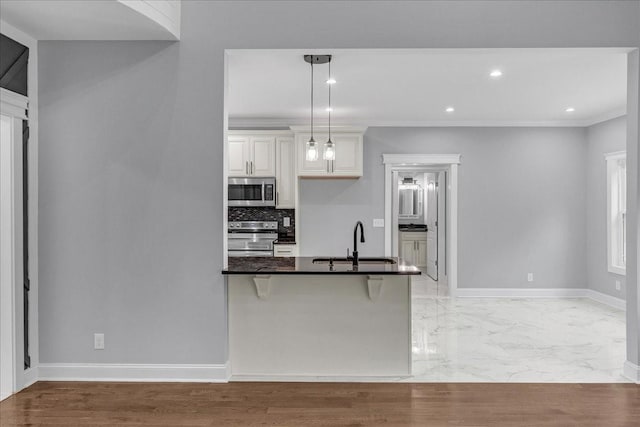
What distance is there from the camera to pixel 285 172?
643cm

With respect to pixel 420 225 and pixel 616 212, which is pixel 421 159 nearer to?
pixel 616 212

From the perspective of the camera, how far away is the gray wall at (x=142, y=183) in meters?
3.38

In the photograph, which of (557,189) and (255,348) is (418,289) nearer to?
(557,189)

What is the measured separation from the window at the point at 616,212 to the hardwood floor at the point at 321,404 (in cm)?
345

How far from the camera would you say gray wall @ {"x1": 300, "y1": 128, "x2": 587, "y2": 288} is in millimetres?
6719

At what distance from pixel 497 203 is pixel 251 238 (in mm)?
3686

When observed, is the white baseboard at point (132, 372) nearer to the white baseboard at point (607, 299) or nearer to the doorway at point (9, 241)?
the doorway at point (9, 241)

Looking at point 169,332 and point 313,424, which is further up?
point 169,332

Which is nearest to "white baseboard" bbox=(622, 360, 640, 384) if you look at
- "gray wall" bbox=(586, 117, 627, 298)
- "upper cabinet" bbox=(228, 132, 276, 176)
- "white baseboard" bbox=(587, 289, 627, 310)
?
"white baseboard" bbox=(587, 289, 627, 310)

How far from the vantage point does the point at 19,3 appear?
278 cm

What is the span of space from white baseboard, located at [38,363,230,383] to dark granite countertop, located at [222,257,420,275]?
762 millimetres

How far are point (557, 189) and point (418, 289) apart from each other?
103 inches

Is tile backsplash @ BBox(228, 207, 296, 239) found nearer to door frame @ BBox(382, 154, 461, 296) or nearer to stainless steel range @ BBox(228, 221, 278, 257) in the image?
stainless steel range @ BBox(228, 221, 278, 257)

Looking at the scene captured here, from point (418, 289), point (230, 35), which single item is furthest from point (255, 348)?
point (418, 289)
